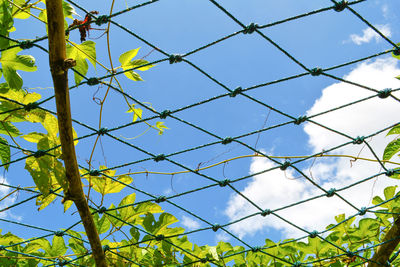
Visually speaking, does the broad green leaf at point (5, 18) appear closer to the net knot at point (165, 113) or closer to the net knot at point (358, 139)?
the net knot at point (165, 113)

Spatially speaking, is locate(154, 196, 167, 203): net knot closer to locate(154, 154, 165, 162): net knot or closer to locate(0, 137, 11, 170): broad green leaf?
locate(154, 154, 165, 162): net knot

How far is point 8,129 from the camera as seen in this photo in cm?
115

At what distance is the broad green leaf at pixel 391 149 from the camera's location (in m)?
1.19

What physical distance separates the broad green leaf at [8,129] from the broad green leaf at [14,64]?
133 mm

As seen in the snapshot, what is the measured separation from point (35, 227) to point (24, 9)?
0.62m

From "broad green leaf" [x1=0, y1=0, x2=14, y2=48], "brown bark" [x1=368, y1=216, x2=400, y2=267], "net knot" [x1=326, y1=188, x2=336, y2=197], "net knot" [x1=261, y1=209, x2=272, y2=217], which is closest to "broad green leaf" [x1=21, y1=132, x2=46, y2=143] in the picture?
"broad green leaf" [x1=0, y1=0, x2=14, y2=48]

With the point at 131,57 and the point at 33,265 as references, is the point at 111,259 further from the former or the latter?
the point at 131,57

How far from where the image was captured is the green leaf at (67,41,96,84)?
103 cm

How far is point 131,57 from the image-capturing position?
1.09 metres

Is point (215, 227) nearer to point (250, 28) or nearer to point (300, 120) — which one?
point (300, 120)

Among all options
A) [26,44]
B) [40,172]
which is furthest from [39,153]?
[26,44]

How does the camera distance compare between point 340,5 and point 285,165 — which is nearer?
point 340,5

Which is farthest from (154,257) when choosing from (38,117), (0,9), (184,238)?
(0,9)

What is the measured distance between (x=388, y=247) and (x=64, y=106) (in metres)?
1.05
